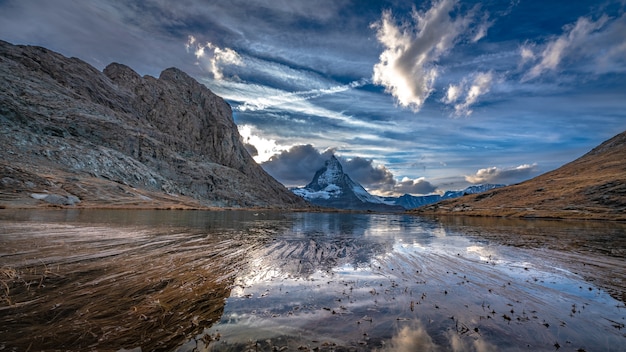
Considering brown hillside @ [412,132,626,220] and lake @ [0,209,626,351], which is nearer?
lake @ [0,209,626,351]

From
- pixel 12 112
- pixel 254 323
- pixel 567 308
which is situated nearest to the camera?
pixel 254 323

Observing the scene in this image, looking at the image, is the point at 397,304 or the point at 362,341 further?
the point at 397,304

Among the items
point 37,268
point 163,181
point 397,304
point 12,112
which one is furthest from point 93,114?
point 397,304

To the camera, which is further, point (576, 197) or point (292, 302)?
point (576, 197)

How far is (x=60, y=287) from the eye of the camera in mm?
12109

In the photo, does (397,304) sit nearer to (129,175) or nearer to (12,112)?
(129,175)

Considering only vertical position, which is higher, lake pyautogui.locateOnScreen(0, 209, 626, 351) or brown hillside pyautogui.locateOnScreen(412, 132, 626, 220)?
brown hillside pyautogui.locateOnScreen(412, 132, 626, 220)

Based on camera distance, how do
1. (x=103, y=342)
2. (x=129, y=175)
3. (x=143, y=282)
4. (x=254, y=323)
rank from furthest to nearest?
(x=129, y=175), (x=143, y=282), (x=254, y=323), (x=103, y=342)

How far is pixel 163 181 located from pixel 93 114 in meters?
68.8

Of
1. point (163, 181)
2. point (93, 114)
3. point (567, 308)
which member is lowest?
point (567, 308)

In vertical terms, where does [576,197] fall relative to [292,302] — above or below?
above

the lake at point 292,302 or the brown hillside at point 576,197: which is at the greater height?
the brown hillside at point 576,197

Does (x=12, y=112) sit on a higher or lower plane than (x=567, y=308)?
higher

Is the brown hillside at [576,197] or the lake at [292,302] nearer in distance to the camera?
the lake at [292,302]
